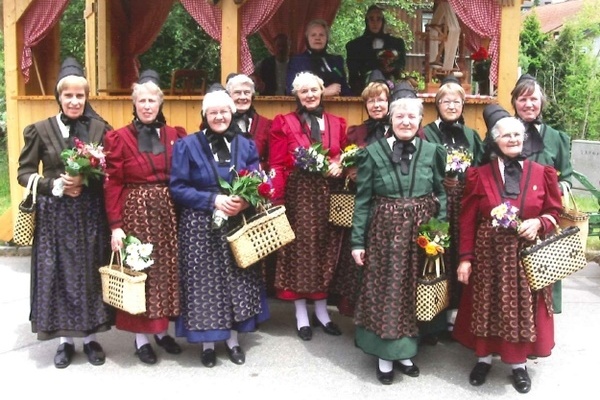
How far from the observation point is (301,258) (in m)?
5.01

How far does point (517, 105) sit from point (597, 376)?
192 centimetres

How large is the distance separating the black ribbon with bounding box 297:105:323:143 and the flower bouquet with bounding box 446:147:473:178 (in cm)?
98

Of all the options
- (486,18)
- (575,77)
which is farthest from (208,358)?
(575,77)

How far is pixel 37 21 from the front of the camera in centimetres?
704

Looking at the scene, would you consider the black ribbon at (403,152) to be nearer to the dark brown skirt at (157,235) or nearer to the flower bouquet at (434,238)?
the flower bouquet at (434,238)

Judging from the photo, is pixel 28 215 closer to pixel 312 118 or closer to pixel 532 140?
pixel 312 118

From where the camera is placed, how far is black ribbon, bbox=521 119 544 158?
4.50m

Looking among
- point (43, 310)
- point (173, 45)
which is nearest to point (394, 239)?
point (43, 310)

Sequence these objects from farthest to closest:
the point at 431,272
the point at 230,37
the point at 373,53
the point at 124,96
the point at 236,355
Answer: the point at 373,53 < the point at 124,96 < the point at 230,37 < the point at 236,355 < the point at 431,272

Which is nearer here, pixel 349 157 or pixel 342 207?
pixel 349 157

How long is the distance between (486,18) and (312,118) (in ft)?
7.40

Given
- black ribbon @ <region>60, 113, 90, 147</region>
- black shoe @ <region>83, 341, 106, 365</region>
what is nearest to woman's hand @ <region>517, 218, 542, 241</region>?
black ribbon @ <region>60, 113, 90, 147</region>

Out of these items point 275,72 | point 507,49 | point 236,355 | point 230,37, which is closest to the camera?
point 236,355

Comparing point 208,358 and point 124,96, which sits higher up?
point 124,96
